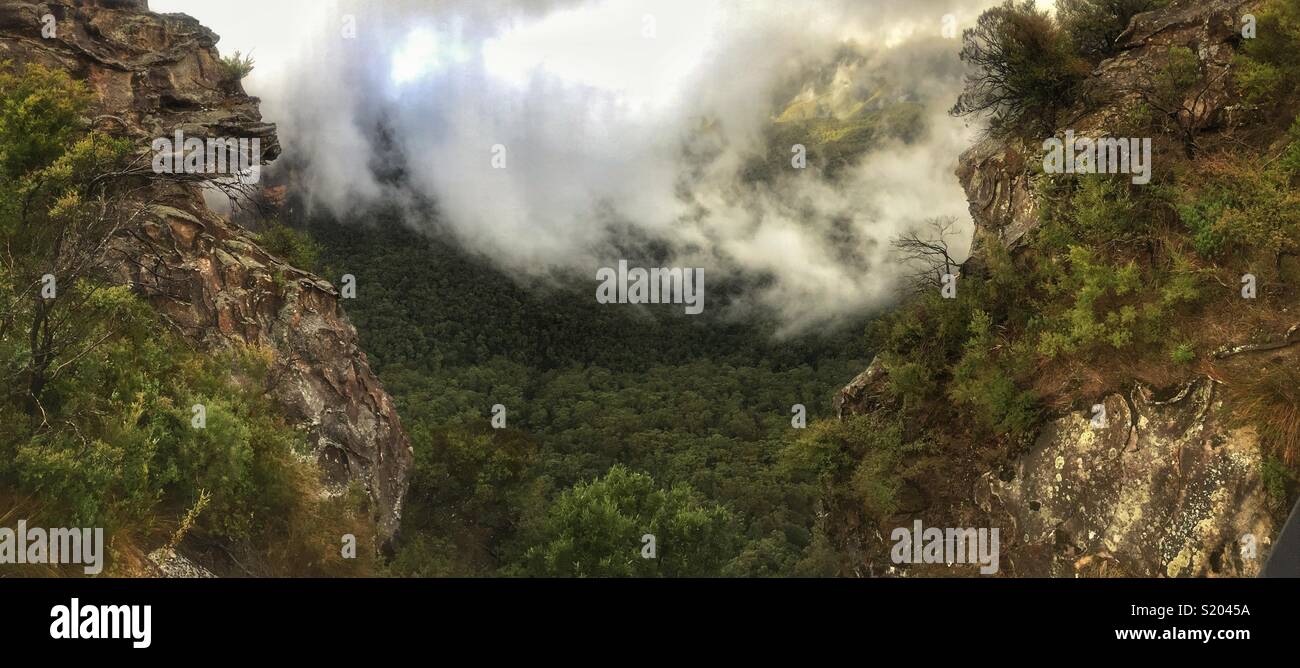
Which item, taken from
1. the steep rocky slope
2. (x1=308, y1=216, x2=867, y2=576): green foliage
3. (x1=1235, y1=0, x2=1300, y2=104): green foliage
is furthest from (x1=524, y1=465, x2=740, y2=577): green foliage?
(x1=1235, y1=0, x2=1300, y2=104): green foliage

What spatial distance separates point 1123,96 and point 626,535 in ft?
69.3

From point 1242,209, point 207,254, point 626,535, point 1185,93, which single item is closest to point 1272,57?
point 1185,93

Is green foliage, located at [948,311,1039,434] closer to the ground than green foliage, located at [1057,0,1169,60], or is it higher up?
closer to the ground

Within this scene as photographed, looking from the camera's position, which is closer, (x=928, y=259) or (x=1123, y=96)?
(x=1123, y=96)

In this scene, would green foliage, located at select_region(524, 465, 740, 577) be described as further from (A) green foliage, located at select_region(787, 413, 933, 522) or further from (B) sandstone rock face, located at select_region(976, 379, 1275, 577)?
(B) sandstone rock face, located at select_region(976, 379, 1275, 577)

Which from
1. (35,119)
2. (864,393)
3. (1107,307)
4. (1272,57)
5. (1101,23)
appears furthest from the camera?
(864,393)

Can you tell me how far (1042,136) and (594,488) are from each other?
67.6 ft

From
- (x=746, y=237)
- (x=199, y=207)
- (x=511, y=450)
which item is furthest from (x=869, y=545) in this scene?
(x=746, y=237)

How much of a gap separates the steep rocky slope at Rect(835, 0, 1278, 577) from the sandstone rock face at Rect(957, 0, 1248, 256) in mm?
32

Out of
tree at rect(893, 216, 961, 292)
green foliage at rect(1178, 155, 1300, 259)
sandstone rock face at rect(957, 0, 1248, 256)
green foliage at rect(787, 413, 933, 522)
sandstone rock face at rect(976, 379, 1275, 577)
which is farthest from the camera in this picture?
tree at rect(893, 216, 961, 292)

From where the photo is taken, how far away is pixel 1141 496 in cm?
1195

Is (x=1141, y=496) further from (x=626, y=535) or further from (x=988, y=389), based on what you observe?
(x=626, y=535)

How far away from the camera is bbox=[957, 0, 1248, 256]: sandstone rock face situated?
15.6 metres

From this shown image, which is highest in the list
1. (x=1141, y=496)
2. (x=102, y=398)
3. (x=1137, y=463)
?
(x=102, y=398)
